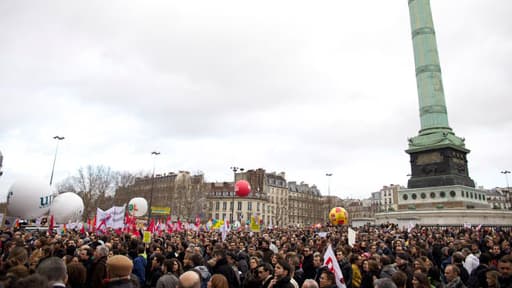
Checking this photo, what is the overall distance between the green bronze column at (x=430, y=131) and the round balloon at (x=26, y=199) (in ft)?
118

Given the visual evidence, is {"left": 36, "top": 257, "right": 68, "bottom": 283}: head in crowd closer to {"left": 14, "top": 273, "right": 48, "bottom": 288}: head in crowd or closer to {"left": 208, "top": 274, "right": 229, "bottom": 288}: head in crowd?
{"left": 14, "top": 273, "right": 48, "bottom": 288}: head in crowd

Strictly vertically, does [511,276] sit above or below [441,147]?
below

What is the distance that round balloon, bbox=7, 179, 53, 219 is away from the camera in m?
21.7

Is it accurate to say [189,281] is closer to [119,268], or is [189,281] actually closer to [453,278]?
[119,268]

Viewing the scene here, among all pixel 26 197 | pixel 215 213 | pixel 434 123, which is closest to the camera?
pixel 26 197

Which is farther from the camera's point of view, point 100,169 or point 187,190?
point 187,190

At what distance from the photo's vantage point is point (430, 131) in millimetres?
39344

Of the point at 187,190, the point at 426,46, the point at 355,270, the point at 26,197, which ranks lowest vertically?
the point at 355,270

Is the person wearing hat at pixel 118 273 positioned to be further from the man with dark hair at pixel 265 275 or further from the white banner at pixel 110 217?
the white banner at pixel 110 217

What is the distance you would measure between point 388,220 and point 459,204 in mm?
7030

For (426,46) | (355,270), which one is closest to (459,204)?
(426,46)

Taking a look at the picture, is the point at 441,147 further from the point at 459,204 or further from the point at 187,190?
the point at 187,190

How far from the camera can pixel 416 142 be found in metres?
39.9

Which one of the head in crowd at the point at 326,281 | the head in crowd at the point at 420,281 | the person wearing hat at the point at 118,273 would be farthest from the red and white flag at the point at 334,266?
the person wearing hat at the point at 118,273
